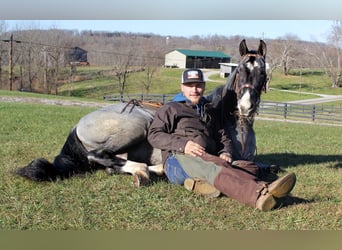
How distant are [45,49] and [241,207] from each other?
2961cm

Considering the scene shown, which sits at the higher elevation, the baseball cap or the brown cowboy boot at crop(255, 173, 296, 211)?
the baseball cap

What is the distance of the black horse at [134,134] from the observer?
13.2 feet

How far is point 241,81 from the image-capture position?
4035mm

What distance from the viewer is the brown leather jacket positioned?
13.1ft

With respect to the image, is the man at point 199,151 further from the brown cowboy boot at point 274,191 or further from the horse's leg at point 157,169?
the horse's leg at point 157,169

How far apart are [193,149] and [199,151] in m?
0.06

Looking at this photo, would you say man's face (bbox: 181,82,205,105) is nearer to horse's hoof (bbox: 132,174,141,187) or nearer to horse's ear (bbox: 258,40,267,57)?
horse's ear (bbox: 258,40,267,57)

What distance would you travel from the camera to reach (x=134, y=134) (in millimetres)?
4340

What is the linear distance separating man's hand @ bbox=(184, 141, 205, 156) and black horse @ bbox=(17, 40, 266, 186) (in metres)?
0.55

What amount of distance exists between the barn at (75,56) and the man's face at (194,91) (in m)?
19.6

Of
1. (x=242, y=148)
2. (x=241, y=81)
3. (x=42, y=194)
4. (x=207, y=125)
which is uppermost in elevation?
(x=241, y=81)

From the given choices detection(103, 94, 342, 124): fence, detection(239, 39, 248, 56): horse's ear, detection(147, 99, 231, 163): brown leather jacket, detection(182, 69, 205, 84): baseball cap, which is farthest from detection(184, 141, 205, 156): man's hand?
detection(103, 94, 342, 124): fence

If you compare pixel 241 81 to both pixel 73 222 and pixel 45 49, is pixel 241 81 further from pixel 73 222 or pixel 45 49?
pixel 45 49

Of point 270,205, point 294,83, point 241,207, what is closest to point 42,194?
point 241,207
